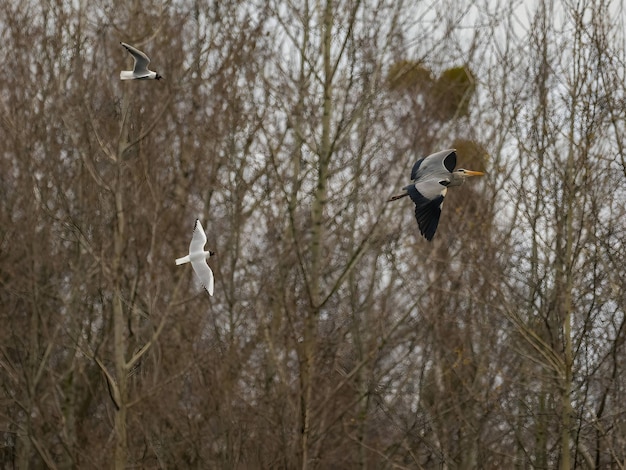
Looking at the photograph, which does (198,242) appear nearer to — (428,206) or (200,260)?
(200,260)

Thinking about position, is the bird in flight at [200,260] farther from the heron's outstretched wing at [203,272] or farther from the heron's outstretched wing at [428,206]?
the heron's outstretched wing at [428,206]

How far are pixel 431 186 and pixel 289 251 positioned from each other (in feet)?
16.2

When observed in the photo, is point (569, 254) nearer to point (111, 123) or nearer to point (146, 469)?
point (146, 469)

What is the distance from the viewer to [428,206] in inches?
320

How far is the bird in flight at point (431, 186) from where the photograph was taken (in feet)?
26.3

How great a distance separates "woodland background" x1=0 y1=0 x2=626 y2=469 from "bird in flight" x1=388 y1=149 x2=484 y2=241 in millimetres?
1574

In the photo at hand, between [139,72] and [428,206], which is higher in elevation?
[139,72]

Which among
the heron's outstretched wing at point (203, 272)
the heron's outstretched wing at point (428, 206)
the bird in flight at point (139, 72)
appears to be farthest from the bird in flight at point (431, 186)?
the bird in flight at point (139, 72)

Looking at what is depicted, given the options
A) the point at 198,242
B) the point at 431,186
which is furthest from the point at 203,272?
the point at 431,186

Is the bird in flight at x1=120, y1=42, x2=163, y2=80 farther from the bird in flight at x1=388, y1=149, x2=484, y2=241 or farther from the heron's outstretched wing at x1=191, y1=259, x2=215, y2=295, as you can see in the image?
the bird in flight at x1=388, y1=149, x2=484, y2=241

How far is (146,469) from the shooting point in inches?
456

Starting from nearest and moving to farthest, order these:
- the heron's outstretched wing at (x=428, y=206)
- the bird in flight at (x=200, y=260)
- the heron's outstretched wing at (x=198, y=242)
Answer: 1. the heron's outstretched wing at (x=428, y=206)
2. the bird in flight at (x=200, y=260)
3. the heron's outstretched wing at (x=198, y=242)

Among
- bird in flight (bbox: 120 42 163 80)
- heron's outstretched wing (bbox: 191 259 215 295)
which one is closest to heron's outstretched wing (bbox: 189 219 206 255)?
heron's outstretched wing (bbox: 191 259 215 295)

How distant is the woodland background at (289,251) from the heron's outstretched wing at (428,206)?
5.64ft
